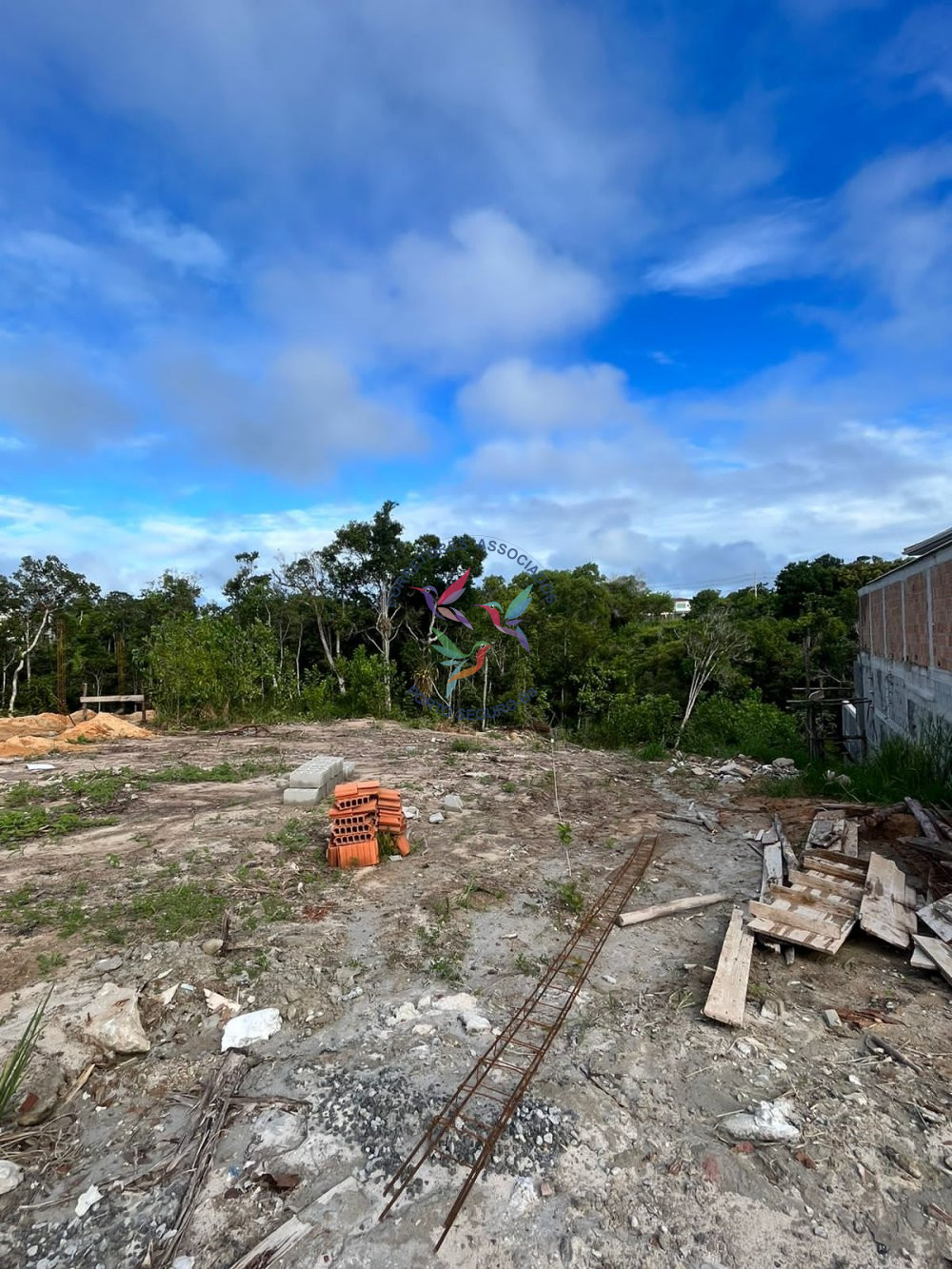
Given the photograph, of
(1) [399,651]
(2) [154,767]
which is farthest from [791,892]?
(1) [399,651]

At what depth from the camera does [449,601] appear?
1432cm

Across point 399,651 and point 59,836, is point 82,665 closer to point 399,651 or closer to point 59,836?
point 399,651

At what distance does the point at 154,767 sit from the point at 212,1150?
6.22m

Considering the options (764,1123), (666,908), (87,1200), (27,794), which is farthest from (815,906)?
(27,794)

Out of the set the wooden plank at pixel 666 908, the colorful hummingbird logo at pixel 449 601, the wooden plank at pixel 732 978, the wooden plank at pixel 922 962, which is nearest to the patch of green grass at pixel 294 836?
the wooden plank at pixel 666 908

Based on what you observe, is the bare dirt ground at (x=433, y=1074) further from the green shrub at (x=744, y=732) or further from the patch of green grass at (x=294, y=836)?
the green shrub at (x=744, y=732)

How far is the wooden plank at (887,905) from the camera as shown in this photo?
3381mm

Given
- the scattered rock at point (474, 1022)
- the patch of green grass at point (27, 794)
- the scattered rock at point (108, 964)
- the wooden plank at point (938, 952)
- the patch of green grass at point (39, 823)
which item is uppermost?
the patch of green grass at point (27, 794)

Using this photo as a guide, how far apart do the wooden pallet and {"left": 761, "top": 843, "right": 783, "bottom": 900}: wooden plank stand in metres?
0.08

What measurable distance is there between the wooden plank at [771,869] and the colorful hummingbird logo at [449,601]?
957cm

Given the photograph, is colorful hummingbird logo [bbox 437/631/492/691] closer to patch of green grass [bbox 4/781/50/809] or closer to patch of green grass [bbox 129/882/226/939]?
patch of green grass [bbox 4/781/50/809]

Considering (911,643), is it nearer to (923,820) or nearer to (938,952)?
(923,820)

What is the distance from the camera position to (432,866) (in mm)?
4660

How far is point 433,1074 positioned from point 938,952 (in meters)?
2.61
